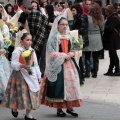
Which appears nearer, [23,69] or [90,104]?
[23,69]

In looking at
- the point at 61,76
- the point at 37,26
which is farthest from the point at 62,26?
the point at 37,26

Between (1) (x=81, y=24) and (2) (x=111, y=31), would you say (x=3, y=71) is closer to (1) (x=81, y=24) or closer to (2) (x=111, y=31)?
(1) (x=81, y=24)

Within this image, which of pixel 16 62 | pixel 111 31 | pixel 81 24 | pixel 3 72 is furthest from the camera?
pixel 111 31

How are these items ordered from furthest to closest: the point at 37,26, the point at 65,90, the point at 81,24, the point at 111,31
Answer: the point at 111,31
the point at 81,24
the point at 37,26
the point at 65,90

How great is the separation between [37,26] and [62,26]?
Answer: 375cm

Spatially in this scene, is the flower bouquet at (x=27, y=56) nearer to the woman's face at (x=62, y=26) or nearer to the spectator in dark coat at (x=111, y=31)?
the woman's face at (x=62, y=26)

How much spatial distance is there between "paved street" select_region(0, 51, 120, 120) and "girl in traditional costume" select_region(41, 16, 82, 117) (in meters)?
0.27

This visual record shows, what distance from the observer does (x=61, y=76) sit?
31.3 ft

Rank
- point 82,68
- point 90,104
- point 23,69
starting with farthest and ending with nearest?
point 82,68
point 90,104
point 23,69

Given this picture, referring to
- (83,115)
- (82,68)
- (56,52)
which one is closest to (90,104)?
(83,115)

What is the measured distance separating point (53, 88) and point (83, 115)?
30.5 inches

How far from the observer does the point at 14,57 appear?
927 centimetres

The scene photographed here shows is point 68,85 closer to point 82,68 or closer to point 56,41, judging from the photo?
point 56,41

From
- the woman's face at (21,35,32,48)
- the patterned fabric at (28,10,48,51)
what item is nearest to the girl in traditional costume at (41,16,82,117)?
the woman's face at (21,35,32,48)
